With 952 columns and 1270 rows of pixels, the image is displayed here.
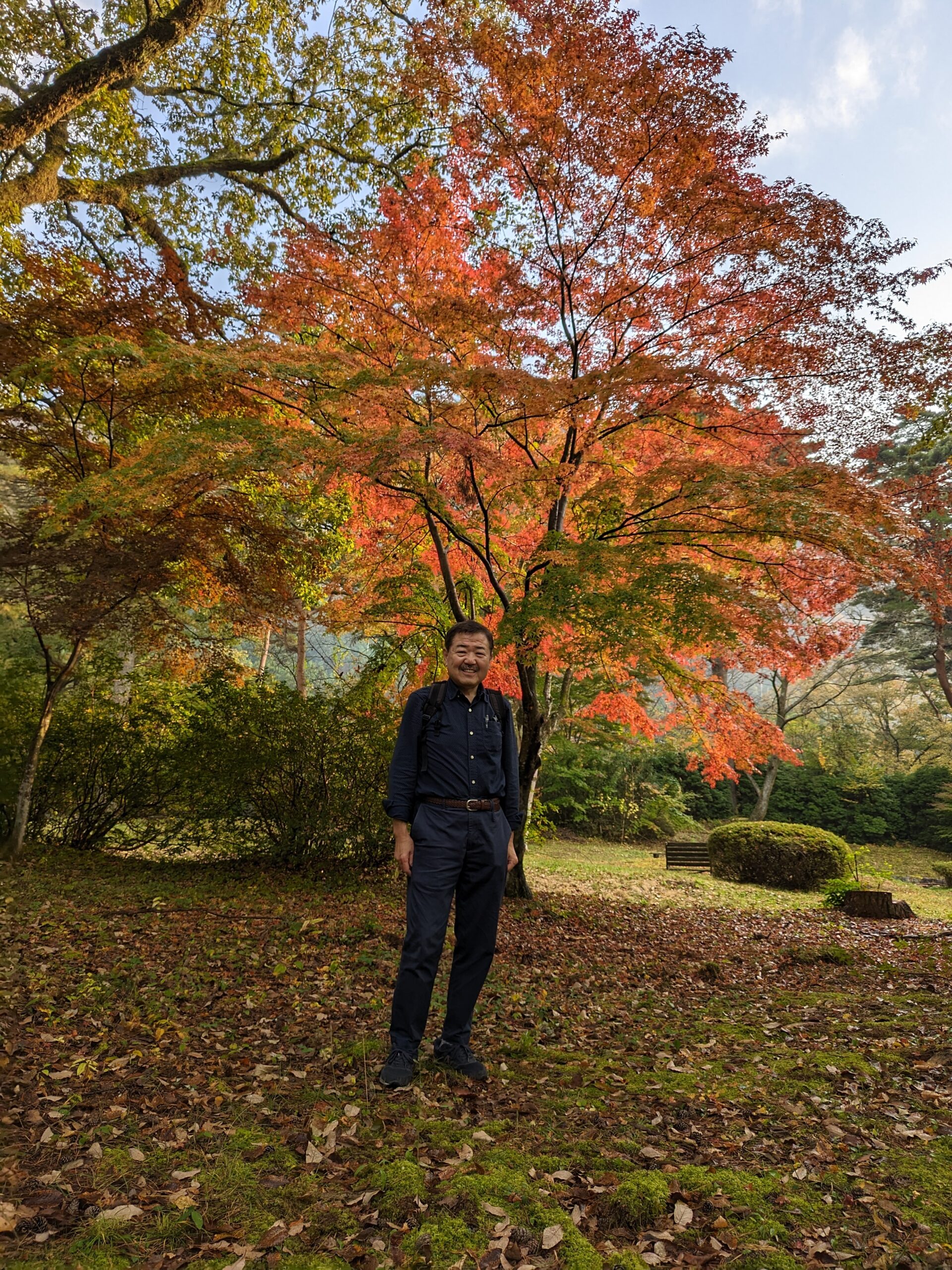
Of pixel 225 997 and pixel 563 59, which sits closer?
pixel 225 997

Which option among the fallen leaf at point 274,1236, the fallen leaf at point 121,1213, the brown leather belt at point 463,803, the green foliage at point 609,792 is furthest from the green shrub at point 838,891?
the fallen leaf at point 121,1213

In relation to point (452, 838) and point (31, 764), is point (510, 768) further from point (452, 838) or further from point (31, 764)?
point (31, 764)

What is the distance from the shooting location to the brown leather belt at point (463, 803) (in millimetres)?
2812

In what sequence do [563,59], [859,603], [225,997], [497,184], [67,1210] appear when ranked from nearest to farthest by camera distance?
[67,1210], [225,997], [563,59], [497,184], [859,603]

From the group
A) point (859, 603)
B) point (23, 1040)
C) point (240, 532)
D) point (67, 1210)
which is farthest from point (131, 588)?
point (859, 603)

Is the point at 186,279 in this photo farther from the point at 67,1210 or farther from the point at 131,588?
the point at 67,1210

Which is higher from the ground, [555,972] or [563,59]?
[563,59]

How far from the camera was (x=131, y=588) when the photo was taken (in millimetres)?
6277

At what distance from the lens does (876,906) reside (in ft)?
25.9

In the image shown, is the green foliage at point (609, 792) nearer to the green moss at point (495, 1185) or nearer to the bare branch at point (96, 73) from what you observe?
the bare branch at point (96, 73)

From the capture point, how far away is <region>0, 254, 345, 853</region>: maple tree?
4.76 metres

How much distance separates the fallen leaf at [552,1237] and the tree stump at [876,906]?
762cm

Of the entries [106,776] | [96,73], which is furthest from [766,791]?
[96,73]

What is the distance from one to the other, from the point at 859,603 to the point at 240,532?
64.6 ft
